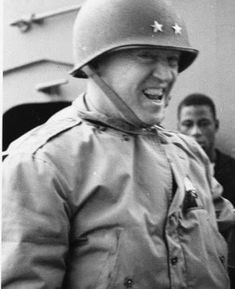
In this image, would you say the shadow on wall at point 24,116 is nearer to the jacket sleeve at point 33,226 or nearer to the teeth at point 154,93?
the teeth at point 154,93

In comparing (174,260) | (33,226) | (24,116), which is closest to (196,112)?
(24,116)

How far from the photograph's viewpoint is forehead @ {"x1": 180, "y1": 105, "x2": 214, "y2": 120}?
372 cm

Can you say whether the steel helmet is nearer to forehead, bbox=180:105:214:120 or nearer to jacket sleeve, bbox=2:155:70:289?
jacket sleeve, bbox=2:155:70:289

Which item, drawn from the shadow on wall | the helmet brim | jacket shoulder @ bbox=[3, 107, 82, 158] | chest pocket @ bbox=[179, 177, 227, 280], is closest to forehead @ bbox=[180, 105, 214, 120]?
the shadow on wall

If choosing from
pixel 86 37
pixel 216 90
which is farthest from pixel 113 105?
pixel 216 90

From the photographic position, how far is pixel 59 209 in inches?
64.5

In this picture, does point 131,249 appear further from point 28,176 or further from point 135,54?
point 135,54

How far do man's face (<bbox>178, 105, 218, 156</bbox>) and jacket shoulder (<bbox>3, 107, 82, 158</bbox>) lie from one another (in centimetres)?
187

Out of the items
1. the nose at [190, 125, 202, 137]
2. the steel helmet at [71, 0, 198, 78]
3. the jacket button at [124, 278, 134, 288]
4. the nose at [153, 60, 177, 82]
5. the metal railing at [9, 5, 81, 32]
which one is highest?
the metal railing at [9, 5, 81, 32]

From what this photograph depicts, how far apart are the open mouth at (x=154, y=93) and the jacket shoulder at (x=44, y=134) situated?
0.82 feet

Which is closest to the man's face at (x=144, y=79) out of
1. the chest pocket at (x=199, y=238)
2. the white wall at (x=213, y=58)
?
the chest pocket at (x=199, y=238)

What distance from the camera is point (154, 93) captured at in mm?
1938

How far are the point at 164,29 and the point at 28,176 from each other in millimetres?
763

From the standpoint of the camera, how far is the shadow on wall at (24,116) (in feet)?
12.2
